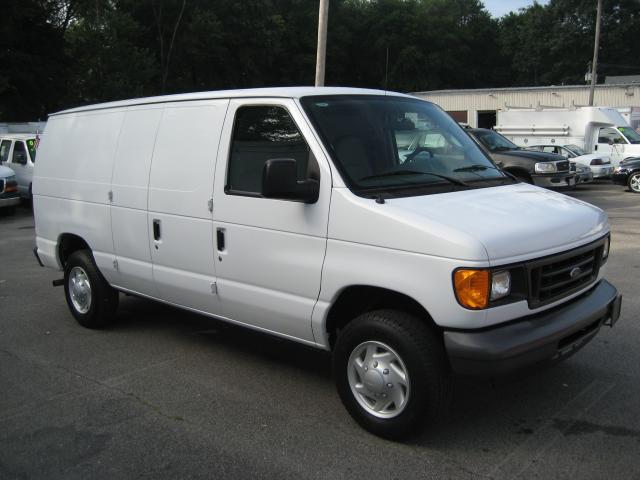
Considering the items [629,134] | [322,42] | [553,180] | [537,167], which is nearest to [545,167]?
[537,167]

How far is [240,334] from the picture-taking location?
584 cm

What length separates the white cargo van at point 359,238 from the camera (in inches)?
135

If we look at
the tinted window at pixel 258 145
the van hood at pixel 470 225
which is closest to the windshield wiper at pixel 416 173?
the van hood at pixel 470 225

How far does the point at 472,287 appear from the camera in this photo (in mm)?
3322

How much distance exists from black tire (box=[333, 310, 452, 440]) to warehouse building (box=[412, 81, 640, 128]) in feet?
114

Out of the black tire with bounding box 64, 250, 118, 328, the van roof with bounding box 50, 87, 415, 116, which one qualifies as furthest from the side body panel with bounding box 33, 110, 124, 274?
the van roof with bounding box 50, 87, 415, 116

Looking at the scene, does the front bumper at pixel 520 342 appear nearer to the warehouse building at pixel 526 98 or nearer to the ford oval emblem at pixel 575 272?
the ford oval emblem at pixel 575 272

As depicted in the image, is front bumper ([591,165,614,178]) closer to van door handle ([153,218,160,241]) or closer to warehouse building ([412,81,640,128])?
warehouse building ([412,81,640,128])

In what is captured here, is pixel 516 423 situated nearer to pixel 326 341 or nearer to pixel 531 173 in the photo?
pixel 326 341

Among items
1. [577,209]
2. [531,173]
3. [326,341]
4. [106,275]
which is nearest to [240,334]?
[106,275]

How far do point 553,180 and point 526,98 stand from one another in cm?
2800

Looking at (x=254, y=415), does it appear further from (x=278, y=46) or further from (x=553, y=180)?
(x=278, y=46)

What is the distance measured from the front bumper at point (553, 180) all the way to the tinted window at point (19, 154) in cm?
1304

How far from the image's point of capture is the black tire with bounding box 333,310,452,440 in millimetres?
3506
